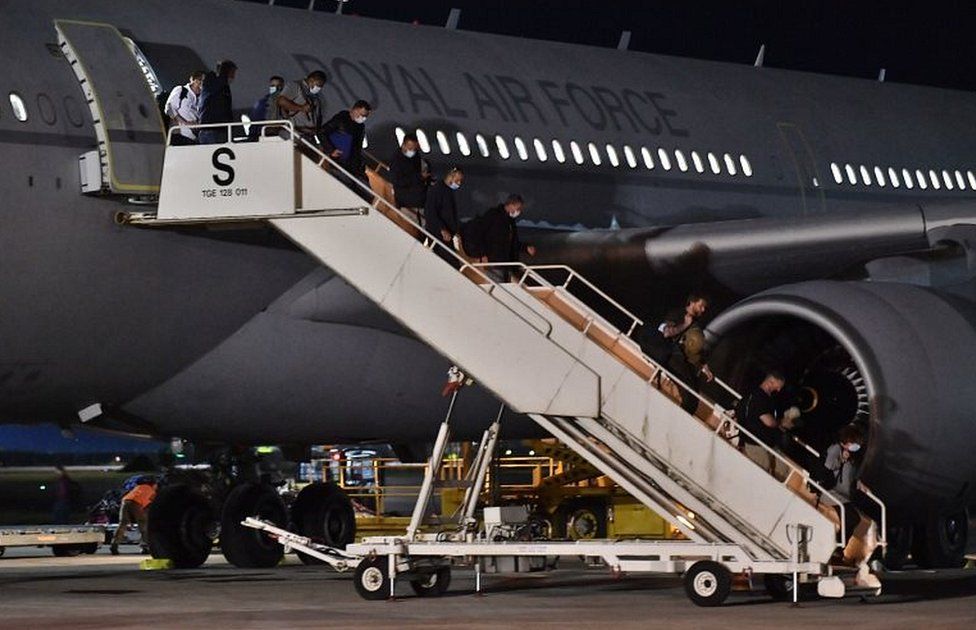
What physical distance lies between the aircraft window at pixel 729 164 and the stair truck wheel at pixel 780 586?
6235 mm

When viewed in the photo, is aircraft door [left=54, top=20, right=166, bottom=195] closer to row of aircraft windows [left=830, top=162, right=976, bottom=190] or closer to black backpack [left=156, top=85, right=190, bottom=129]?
black backpack [left=156, top=85, right=190, bottom=129]

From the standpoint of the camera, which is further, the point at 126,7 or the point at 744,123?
the point at 744,123

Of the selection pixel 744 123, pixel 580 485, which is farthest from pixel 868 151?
pixel 580 485

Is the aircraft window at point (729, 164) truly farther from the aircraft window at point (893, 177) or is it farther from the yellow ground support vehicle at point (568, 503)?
the yellow ground support vehicle at point (568, 503)

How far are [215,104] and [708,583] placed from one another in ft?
15.4

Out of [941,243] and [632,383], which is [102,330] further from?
[941,243]

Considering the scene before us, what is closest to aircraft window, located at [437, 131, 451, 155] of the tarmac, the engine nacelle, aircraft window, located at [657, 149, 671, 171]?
aircraft window, located at [657, 149, 671, 171]

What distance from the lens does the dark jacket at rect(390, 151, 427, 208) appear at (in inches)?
591

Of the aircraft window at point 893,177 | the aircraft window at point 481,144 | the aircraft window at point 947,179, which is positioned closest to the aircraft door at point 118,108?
the aircraft window at point 481,144

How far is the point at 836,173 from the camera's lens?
20.8 m

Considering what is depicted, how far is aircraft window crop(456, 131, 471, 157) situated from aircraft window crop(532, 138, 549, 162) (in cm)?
79

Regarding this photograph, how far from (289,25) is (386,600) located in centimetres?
505

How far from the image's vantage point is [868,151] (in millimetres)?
21391

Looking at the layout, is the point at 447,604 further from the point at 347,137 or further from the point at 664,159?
the point at 664,159
